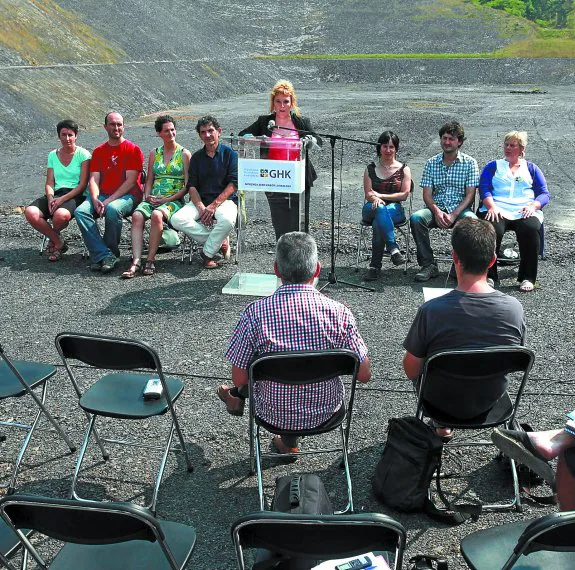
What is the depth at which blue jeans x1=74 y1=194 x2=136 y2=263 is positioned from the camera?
27.0 ft

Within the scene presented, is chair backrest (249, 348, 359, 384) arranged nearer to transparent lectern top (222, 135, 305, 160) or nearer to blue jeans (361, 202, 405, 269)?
transparent lectern top (222, 135, 305, 160)

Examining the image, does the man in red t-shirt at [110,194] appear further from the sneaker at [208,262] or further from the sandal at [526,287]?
the sandal at [526,287]

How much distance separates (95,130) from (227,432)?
705 inches

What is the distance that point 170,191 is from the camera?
27.7 ft

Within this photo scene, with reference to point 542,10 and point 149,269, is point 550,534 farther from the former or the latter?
point 542,10

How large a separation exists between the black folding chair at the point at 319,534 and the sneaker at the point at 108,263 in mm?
6001

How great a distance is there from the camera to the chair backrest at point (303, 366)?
3535 millimetres

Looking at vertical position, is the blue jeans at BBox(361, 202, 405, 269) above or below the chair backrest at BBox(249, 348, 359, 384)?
below

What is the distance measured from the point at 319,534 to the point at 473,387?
177 cm

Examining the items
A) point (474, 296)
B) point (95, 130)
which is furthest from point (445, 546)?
point (95, 130)

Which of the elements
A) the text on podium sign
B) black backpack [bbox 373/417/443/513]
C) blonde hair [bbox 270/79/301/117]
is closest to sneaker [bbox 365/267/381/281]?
the text on podium sign

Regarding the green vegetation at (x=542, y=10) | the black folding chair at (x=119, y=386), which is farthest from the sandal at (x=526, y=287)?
the green vegetation at (x=542, y=10)

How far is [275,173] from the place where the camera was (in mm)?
7098

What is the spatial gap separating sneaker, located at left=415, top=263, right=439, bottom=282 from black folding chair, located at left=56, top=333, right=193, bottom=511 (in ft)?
Answer: 13.1
